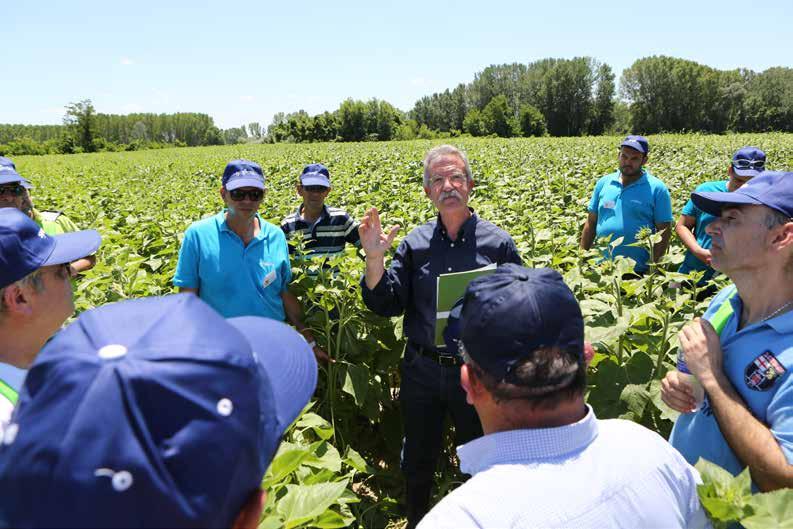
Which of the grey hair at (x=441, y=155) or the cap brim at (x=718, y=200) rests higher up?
the grey hair at (x=441, y=155)

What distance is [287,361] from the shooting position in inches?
51.9

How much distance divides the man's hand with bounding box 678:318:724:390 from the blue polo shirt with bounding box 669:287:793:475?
60mm

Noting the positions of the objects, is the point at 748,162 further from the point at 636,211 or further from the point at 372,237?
the point at 372,237

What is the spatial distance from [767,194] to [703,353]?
595 millimetres

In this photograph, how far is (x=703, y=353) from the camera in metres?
1.77

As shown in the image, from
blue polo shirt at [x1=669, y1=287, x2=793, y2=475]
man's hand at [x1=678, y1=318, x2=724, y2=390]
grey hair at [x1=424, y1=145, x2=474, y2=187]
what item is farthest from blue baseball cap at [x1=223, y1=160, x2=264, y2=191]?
blue polo shirt at [x1=669, y1=287, x2=793, y2=475]

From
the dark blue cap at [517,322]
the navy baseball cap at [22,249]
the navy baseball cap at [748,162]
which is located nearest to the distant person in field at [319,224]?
the navy baseball cap at [22,249]

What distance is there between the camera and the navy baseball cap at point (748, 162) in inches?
188

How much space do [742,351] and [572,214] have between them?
592 centimetres

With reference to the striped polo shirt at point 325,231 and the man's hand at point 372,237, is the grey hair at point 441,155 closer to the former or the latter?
the man's hand at point 372,237

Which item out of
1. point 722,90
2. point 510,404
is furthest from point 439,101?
point 510,404

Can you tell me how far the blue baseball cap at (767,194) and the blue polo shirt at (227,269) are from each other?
2401mm

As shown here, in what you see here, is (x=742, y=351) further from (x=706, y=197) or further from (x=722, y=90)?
(x=722, y=90)

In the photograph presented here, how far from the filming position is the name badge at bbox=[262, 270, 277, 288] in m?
3.36
